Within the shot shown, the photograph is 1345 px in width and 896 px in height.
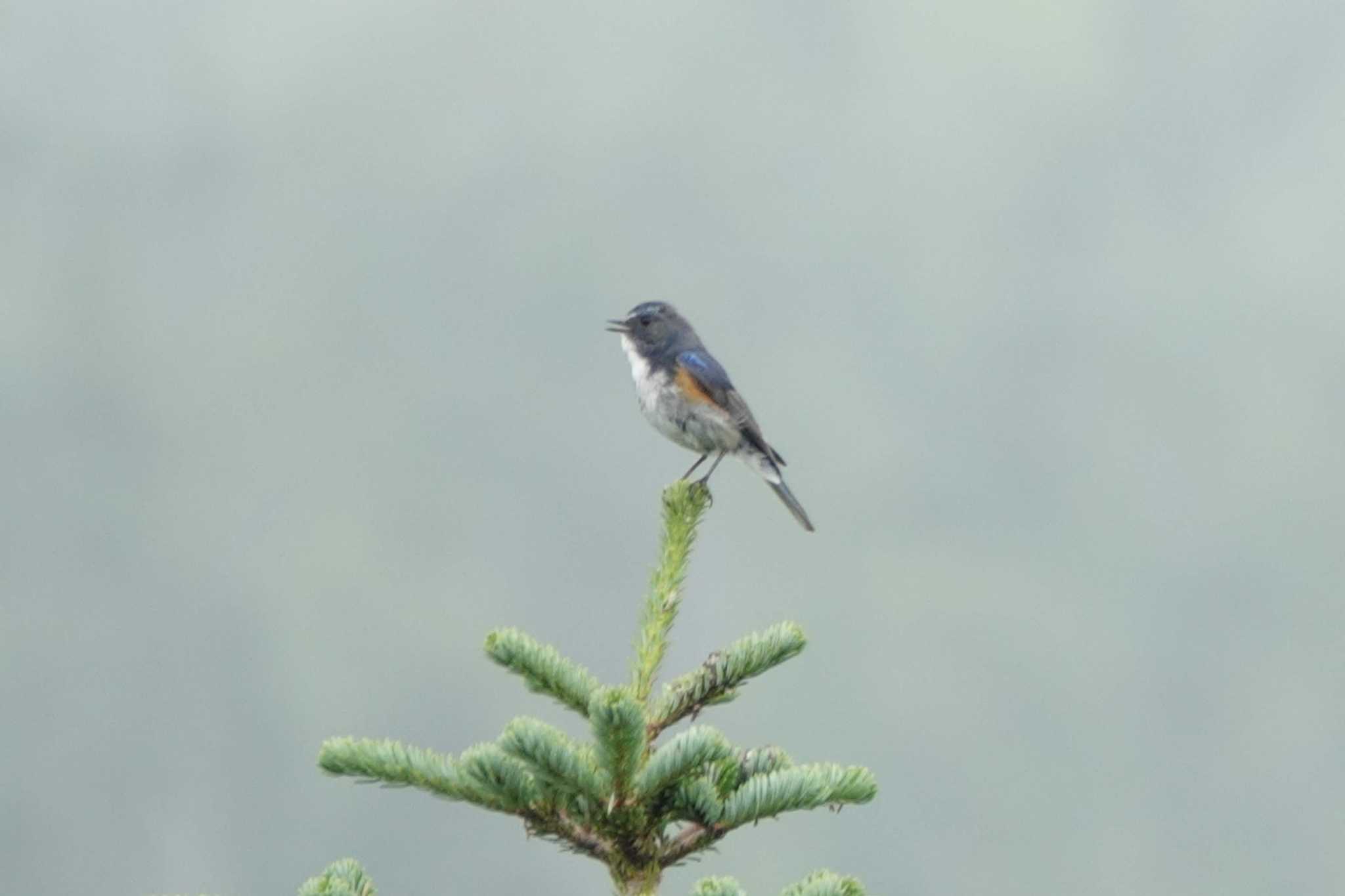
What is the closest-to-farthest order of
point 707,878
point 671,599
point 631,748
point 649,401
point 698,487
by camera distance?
point 707,878 < point 631,748 < point 671,599 < point 698,487 < point 649,401

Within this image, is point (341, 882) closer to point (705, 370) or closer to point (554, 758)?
point (554, 758)

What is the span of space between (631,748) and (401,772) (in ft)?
2.40

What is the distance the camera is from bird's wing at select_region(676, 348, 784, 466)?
14.9 m

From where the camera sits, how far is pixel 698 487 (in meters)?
7.67

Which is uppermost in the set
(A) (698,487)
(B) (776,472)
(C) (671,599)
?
(B) (776,472)

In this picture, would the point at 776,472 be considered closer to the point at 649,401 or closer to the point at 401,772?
the point at 649,401

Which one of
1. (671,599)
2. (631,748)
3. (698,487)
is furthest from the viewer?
(698,487)

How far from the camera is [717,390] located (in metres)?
14.9

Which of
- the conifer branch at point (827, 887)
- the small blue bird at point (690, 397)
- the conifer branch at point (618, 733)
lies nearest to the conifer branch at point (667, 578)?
the conifer branch at point (618, 733)

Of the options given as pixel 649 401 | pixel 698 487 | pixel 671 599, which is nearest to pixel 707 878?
pixel 671 599

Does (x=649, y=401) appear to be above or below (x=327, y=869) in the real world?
above

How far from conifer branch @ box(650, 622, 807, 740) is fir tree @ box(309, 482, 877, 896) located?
2 cm

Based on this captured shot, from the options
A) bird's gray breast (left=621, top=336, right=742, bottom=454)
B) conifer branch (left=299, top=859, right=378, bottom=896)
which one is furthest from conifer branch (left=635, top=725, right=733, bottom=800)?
bird's gray breast (left=621, top=336, right=742, bottom=454)

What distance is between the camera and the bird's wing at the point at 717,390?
14867 millimetres
